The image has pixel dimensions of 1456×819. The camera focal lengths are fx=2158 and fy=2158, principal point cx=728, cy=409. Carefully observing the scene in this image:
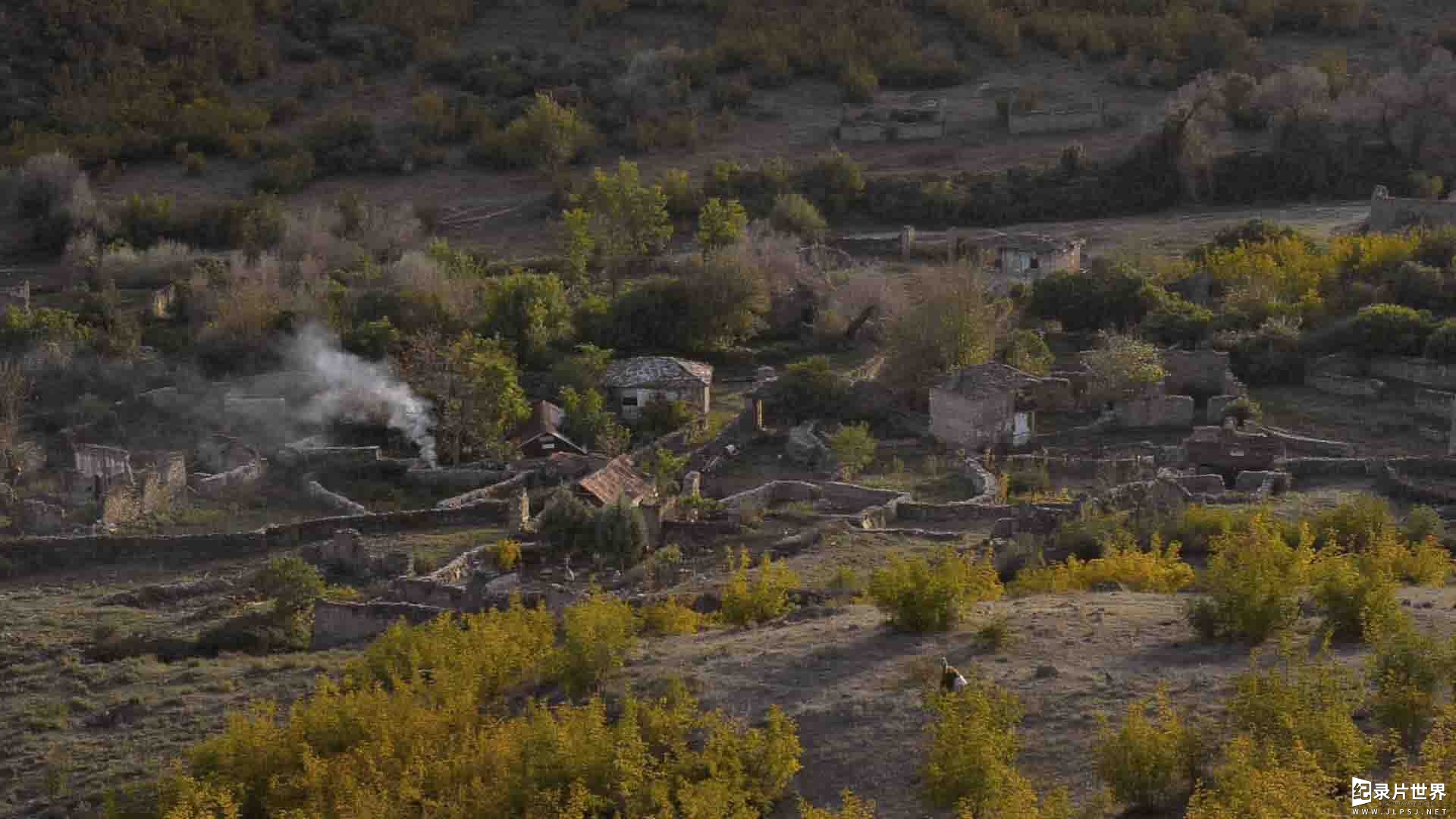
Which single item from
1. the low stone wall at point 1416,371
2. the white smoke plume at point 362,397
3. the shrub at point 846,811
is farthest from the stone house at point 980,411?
the shrub at point 846,811

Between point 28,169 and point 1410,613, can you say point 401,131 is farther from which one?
point 1410,613

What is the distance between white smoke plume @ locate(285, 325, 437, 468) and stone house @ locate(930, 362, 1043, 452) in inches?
326

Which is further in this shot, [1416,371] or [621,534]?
[1416,371]

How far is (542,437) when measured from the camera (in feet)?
115

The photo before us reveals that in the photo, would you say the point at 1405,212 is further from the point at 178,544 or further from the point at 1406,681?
the point at 1406,681

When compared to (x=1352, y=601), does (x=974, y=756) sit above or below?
above

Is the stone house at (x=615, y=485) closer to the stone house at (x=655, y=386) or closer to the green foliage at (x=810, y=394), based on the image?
the stone house at (x=655, y=386)

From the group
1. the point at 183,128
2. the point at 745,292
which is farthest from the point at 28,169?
the point at 745,292

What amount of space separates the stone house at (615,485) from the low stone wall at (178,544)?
1.11 m

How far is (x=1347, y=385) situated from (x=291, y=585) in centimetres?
2032

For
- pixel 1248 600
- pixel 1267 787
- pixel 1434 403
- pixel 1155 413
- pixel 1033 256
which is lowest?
pixel 1033 256

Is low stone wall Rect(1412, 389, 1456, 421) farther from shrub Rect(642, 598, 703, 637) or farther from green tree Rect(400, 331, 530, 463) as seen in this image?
shrub Rect(642, 598, 703, 637)

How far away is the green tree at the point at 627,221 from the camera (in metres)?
49.8

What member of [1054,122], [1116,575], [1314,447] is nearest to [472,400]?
[1314,447]
